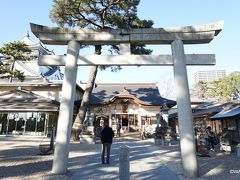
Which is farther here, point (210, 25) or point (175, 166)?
point (175, 166)

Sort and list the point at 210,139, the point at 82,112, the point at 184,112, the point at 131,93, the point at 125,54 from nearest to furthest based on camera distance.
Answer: the point at 184,112, the point at 125,54, the point at 210,139, the point at 82,112, the point at 131,93

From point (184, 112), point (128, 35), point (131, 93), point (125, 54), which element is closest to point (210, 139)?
point (184, 112)

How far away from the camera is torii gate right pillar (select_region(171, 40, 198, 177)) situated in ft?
21.5

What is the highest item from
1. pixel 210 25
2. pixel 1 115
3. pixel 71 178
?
pixel 210 25

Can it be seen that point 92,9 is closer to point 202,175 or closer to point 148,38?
point 148,38

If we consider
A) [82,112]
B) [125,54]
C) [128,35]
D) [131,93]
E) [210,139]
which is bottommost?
[210,139]

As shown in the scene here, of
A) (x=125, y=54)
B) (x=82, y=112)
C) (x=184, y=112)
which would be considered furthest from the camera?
(x=82, y=112)

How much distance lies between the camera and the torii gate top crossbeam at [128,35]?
295 inches

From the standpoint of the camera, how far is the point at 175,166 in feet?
26.5

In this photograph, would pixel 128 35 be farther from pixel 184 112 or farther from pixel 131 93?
pixel 131 93

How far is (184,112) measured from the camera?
271 inches

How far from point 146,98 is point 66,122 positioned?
875 inches

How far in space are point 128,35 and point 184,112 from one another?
10.4 feet

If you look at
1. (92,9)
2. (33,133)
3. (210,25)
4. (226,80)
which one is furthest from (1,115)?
(226,80)
